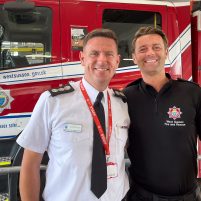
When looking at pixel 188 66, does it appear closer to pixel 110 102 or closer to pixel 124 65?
pixel 124 65

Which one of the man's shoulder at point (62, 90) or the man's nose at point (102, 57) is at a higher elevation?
the man's nose at point (102, 57)

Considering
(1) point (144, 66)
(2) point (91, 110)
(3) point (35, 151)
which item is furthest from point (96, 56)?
(3) point (35, 151)

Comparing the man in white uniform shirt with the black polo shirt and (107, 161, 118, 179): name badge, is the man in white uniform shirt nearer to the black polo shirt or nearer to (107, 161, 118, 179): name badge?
(107, 161, 118, 179): name badge

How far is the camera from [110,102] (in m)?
1.71

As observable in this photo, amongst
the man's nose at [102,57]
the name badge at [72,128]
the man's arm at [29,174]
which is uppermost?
the man's nose at [102,57]

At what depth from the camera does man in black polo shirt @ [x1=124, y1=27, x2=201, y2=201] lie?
69.7 inches

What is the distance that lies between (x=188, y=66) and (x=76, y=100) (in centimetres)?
214

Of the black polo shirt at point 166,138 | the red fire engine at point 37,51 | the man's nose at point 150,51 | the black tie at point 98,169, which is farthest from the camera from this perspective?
the red fire engine at point 37,51

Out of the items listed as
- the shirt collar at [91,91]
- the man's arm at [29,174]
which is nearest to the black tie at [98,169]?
the shirt collar at [91,91]

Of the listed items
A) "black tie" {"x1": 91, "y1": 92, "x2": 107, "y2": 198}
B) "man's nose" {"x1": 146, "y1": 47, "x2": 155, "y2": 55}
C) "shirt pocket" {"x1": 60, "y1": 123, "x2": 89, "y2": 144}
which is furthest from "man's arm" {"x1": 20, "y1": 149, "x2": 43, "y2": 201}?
"man's nose" {"x1": 146, "y1": 47, "x2": 155, "y2": 55}

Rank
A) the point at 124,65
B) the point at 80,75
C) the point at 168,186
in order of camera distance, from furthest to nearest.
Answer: the point at 124,65, the point at 80,75, the point at 168,186

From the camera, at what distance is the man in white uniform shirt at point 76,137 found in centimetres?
152

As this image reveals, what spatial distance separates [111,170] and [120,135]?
18 cm

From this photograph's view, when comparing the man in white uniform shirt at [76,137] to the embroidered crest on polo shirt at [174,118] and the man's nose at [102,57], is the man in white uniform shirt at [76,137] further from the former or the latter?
the embroidered crest on polo shirt at [174,118]
